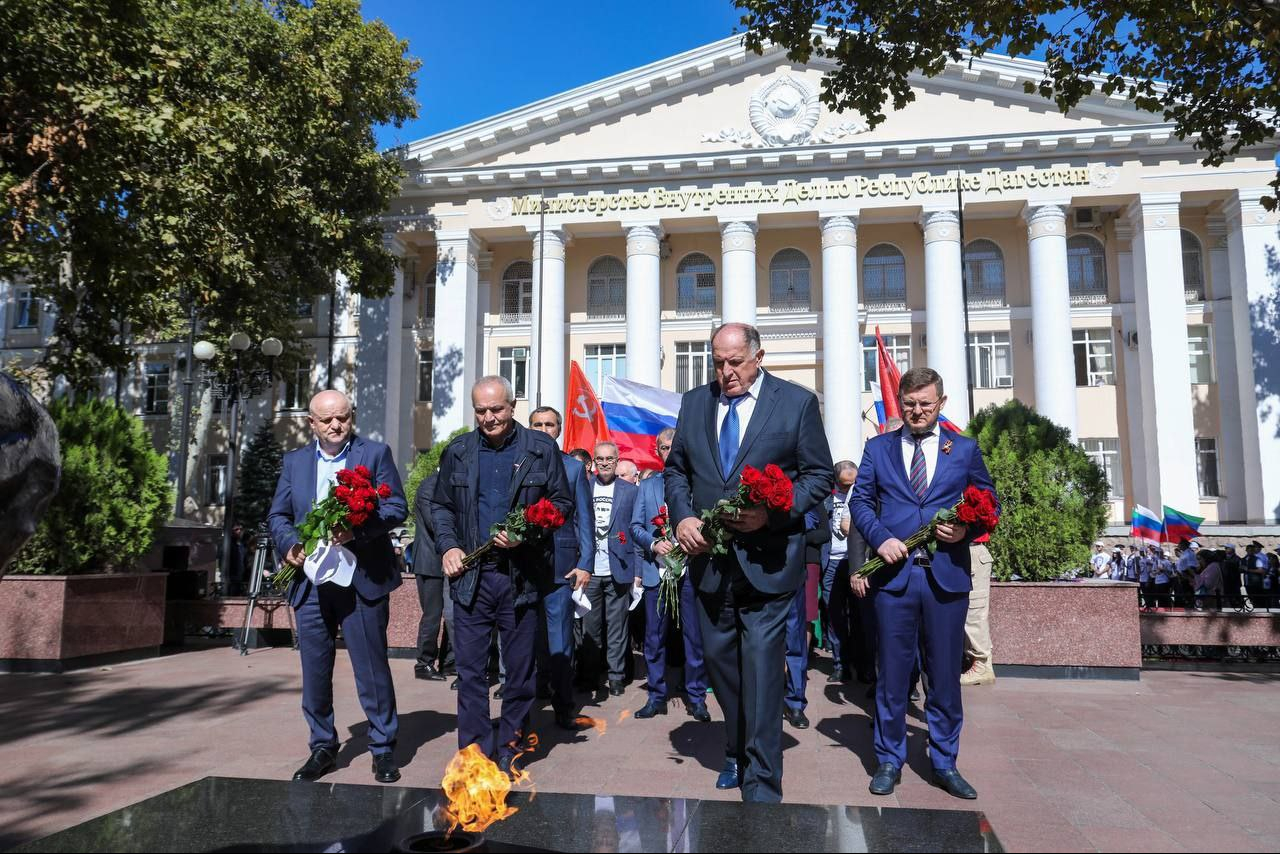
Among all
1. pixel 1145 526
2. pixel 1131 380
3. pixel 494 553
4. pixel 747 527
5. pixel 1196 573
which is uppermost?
pixel 1131 380

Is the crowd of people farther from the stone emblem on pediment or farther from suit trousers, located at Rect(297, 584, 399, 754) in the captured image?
the stone emblem on pediment

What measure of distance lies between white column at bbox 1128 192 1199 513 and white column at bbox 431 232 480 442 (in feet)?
75.1

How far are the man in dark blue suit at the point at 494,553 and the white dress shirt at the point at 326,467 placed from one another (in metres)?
0.62

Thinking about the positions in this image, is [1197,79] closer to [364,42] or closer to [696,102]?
[364,42]

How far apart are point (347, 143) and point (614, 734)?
77.9 ft

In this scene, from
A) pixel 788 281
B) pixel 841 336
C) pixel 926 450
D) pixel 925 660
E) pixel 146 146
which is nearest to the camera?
pixel 925 660

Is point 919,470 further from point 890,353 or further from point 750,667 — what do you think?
point 890,353

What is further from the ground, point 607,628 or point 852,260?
point 852,260

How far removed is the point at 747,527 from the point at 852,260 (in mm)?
28344

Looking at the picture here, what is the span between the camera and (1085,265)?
3303 cm

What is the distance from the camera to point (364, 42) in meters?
25.3

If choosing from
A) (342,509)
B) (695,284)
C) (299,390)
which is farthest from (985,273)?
(342,509)

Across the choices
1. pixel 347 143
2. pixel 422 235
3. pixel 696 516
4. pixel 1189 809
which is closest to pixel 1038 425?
pixel 1189 809

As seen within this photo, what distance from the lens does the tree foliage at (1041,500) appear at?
9328 mm
